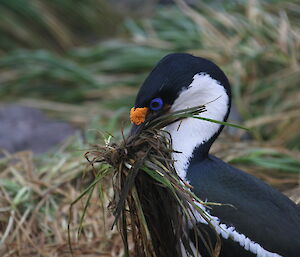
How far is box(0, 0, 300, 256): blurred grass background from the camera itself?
3.15m

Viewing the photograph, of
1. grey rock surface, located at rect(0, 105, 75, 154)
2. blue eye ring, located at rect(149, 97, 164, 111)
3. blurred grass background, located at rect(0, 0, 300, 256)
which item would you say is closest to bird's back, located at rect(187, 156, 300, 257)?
blue eye ring, located at rect(149, 97, 164, 111)

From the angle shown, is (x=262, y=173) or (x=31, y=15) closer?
(x=262, y=173)

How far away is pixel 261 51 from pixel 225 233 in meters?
2.61

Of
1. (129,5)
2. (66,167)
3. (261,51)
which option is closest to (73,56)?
(129,5)

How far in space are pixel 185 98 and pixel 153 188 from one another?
1.09 feet

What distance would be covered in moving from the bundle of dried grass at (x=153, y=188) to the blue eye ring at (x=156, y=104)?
0.04 m

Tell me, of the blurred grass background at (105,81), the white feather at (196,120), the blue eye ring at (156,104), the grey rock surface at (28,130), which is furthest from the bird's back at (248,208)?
the grey rock surface at (28,130)

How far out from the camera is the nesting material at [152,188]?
2127 mm

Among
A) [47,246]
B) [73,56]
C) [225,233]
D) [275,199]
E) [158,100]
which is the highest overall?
[73,56]

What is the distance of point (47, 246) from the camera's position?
2.98 metres

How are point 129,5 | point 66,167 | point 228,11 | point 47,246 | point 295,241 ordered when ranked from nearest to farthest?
point 295,241, point 47,246, point 66,167, point 228,11, point 129,5

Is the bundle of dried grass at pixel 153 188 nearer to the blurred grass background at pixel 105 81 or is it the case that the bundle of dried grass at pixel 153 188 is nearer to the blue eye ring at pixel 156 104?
the blue eye ring at pixel 156 104

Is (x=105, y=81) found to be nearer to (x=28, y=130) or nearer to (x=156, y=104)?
(x=28, y=130)

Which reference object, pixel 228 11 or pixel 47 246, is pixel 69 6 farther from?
pixel 47 246
